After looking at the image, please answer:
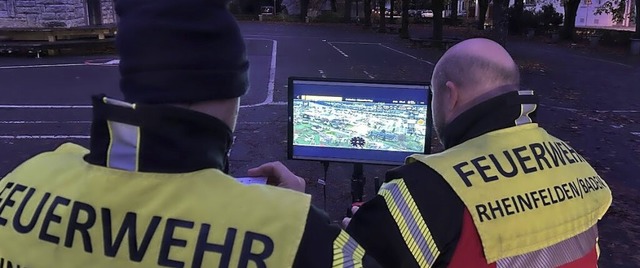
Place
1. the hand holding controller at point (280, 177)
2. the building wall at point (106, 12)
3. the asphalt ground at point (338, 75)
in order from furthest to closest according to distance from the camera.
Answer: the building wall at point (106, 12)
the asphalt ground at point (338, 75)
the hand holding controller at point (280, 177)

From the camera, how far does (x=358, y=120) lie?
3.38m

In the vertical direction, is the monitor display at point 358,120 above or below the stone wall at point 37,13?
below

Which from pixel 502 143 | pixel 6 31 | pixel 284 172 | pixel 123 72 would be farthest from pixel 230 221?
pixel 6 31

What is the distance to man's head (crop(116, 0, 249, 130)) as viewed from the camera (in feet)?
4.01

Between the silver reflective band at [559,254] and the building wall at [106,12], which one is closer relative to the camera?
the silver reflective band at [559,254]

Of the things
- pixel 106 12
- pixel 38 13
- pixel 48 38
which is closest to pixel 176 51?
pixel 48 38

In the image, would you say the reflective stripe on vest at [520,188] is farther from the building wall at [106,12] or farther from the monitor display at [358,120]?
the building wall at [106,12]

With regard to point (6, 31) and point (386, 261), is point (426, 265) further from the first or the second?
point (6, 31)

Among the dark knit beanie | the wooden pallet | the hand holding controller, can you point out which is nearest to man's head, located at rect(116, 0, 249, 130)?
the dark knit beanie

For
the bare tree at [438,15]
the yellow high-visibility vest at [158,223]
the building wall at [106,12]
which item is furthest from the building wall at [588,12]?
the yellow high-visibility vest at [158,223]

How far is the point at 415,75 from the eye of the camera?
1556cm

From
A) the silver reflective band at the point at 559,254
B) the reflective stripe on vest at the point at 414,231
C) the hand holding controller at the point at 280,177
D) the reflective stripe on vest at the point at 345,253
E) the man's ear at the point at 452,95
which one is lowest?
the silver reflective band at the point at 559,254

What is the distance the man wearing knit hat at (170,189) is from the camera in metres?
1.18

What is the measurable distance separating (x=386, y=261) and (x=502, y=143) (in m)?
0.55
